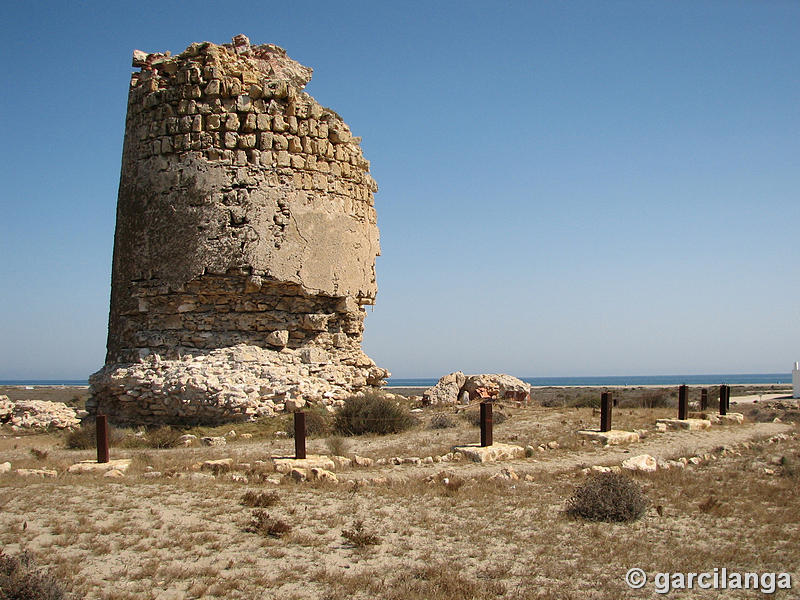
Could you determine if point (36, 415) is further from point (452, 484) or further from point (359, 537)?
point (359, 537)

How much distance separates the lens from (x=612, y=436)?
1065cm

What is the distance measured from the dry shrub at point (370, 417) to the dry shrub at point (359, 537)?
241 inches

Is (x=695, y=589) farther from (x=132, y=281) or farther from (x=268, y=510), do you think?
(x=132, y=281)

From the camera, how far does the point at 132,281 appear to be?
13.1 meters

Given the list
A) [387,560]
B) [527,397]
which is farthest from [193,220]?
[527,397]

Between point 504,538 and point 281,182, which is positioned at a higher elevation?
point 281,182

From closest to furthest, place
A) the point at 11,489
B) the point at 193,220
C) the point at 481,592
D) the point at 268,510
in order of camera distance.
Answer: the point at 481,592, the point at 268,510, the point at 11,489, the point at 193,220

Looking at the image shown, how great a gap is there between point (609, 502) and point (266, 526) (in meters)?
3.21

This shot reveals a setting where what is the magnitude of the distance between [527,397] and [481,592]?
1526cm

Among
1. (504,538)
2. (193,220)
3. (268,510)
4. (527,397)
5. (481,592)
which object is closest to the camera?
(481,592)

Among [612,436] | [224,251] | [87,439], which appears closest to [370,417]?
[224,251]

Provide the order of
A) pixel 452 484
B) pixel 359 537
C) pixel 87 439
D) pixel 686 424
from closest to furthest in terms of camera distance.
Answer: pixel 359 537 < pixel 452 484 < pixel 87 439 < pixel 686 424

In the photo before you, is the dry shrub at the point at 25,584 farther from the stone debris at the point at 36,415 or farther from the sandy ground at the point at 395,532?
the stone debris at the point at 36,415

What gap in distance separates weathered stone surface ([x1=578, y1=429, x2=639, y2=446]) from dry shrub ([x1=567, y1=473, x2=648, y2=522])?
416 cm
